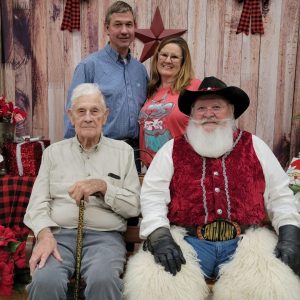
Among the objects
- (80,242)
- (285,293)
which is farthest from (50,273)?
(285,293)

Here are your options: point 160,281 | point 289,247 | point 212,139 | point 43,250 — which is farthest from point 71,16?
point 289,247

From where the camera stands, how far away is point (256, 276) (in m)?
2.01

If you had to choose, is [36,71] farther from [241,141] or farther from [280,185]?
[280,185]

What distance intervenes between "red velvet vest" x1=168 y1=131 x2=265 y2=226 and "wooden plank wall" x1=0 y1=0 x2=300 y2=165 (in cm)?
139

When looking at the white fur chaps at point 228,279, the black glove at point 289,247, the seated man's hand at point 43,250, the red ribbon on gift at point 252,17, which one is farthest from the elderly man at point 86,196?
the red ribbon on gift at point 252,17

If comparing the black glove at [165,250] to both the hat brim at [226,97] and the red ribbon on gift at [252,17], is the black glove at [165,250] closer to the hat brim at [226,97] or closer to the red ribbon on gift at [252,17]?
the hat brim at [226,97]

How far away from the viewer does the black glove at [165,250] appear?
6.75ft

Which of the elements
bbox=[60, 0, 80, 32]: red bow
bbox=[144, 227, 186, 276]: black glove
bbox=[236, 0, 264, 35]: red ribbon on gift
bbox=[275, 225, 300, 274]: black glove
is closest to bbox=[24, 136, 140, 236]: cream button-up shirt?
bbox=[144, 227, 186, 276]: black glove

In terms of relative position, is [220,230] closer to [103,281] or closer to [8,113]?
[103,281]

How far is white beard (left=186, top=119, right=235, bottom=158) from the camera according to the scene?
7.66ft

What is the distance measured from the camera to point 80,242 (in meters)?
2.18

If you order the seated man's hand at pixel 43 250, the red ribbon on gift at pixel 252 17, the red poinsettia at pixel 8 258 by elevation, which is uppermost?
the red ribbon on gift at pixel 252 17

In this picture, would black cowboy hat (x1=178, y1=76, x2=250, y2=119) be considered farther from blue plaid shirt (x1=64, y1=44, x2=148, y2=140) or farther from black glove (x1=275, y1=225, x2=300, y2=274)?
black glove (x1=275, y1=225, x2=300, y2=274)

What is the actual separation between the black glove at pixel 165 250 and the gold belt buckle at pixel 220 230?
0.22 m
